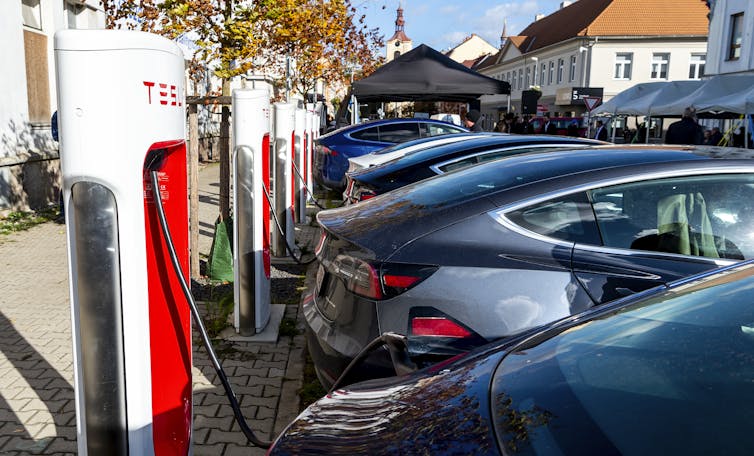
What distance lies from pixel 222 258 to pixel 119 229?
423cm

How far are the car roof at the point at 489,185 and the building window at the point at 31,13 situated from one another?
382 inches

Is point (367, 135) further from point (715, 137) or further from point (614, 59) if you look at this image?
point (614, 59)

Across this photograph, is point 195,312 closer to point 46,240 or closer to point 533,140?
point 533,140

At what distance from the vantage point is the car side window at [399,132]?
13.9 metres

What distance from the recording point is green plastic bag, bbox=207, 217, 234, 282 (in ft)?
21.1

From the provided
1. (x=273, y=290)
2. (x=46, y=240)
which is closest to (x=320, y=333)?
(x=273, y=290)

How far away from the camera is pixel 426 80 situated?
47.8 ft

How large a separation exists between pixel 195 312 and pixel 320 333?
2.84 feet

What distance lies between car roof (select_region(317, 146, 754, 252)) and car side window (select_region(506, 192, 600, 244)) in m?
0.10

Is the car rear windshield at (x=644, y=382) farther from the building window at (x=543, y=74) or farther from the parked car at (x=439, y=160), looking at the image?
the building window at (x=543, y=74)

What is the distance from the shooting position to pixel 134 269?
2391mm

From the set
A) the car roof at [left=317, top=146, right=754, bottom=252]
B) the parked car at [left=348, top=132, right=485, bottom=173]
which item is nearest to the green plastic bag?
the parked car at [left=348, top=132, right=485, bottom=173]

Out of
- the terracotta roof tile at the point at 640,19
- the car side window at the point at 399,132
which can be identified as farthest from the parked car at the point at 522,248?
the terracotta roof tile at the point at 640,19

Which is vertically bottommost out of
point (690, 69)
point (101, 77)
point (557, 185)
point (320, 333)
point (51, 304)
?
point (51, 304)
